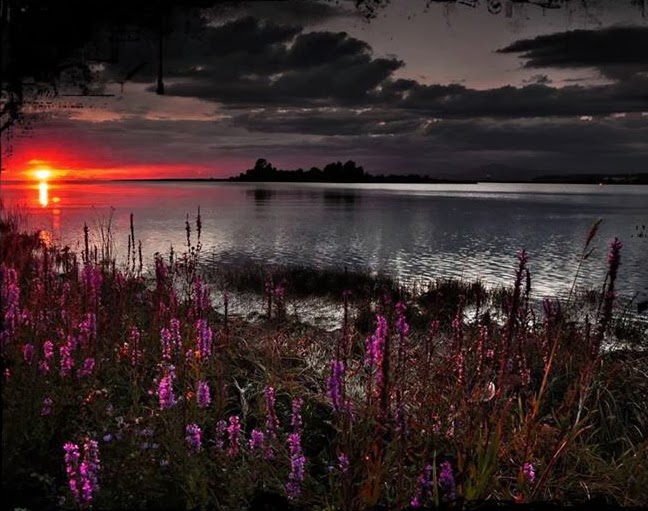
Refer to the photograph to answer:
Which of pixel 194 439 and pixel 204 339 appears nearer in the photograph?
pixel 194 439

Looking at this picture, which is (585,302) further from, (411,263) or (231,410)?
(231,410)

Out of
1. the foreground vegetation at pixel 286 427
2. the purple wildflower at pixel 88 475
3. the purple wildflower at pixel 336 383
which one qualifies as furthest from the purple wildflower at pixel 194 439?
the purple wildflower at pixel 336 383

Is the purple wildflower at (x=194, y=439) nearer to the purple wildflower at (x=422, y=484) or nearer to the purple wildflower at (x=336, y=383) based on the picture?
the purple wildflower at (x=336, y=383)

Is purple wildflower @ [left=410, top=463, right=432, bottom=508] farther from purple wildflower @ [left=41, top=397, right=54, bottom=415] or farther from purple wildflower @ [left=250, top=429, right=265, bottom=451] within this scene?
purple wildflower @ [left=41, top=397, right=54, bottom=415]

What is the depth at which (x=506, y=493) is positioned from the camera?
13.4 feet

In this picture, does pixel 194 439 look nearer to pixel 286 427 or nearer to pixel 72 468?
pixel 72 468

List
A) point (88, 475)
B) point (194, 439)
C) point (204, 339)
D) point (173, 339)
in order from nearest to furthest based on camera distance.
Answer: point (88, 475), point (194, 439), point (204, 339), point (173, 339)

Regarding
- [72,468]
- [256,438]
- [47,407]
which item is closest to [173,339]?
[47,407]

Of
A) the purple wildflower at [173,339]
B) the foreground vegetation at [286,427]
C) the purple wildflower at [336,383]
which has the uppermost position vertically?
the purple wildflower at [336,383]

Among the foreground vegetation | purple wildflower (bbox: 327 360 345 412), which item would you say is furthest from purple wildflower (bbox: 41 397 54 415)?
purple wildflower (bbox: 327 360 345 412)

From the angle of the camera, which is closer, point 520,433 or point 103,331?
point 520,433

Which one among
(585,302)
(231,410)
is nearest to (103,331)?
(231,410)

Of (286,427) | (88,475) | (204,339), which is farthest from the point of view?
(286,427)

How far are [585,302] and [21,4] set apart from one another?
18923mm
